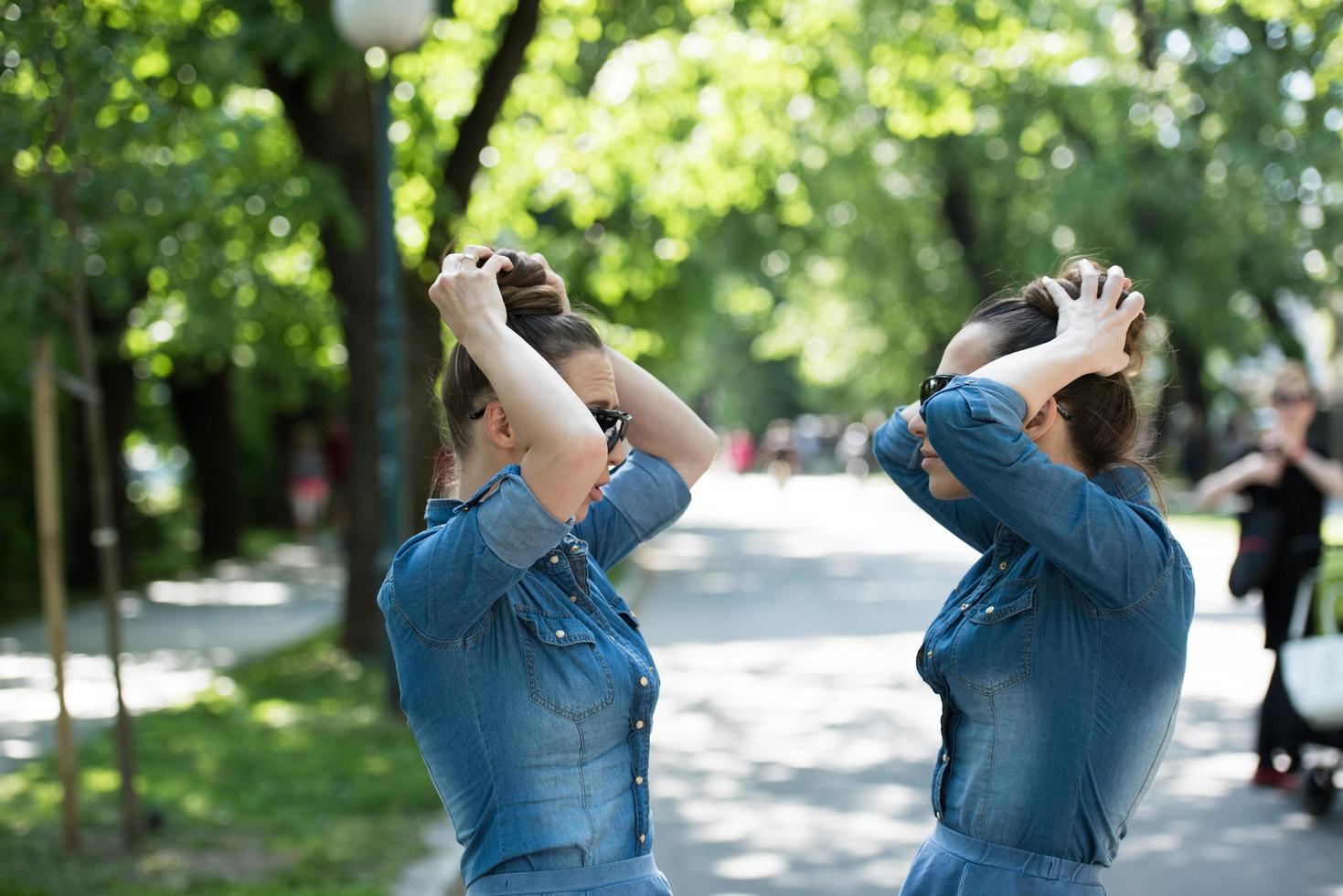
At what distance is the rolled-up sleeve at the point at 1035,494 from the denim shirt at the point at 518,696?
0.57m

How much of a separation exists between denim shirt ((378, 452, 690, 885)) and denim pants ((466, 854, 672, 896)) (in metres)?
0.01

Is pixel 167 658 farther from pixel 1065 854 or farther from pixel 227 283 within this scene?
pixel 1065 854

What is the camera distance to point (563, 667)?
233 cm

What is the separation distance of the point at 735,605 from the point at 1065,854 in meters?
14.2

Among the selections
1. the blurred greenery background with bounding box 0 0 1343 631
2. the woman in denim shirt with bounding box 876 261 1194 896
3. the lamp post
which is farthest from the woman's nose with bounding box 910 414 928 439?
the lamp post

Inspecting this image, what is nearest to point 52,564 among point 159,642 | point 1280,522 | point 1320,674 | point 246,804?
point 246,804

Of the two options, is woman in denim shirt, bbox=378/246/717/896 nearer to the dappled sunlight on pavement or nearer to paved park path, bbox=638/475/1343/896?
paved park path, bbox=638/475/1343/896

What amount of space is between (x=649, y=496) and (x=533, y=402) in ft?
2.37

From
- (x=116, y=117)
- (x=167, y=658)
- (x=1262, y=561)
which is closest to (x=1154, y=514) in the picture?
(x=116, y=117)

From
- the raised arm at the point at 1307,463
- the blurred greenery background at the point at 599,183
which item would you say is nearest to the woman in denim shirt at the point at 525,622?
the blurred greenery background at the point at 599,183

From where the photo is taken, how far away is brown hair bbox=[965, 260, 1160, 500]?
246 cm

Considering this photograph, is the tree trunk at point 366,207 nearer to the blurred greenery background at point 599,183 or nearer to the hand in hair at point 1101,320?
the blurred greenery background at point 599,183

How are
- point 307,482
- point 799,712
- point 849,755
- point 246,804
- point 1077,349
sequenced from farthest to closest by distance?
point 307,482
point 799,712
point 849,755
point 246,804
point 1077,349

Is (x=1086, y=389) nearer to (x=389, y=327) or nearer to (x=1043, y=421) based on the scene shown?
(x=1043, y=421)
